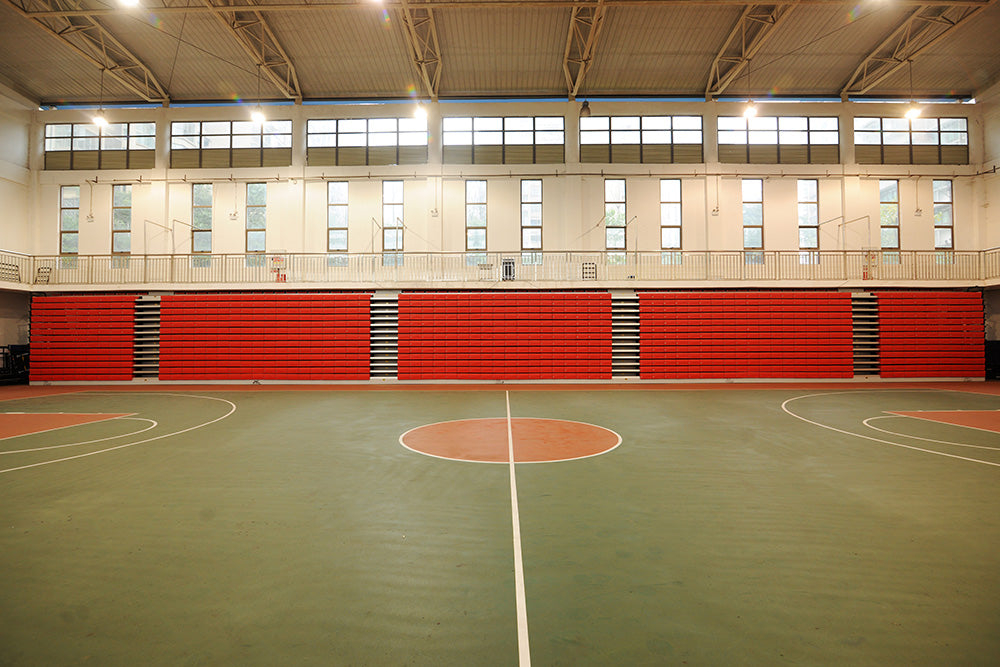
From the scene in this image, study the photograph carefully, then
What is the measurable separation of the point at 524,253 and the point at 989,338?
60.4 feet

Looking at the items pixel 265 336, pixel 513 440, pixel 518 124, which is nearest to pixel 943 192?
pixel 518 124

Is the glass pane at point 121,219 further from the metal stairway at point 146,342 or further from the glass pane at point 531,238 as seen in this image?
the glass pane at point 531,238

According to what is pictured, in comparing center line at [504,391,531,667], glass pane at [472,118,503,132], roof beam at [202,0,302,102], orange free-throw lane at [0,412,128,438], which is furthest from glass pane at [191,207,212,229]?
center line at [504,391,531,667]

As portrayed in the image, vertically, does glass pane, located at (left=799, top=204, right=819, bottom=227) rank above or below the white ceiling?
below

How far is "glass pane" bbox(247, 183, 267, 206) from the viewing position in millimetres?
17641

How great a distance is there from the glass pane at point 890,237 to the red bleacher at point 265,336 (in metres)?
20.1

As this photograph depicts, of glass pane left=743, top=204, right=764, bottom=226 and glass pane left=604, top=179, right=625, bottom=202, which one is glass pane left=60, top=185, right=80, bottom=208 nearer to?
glass pane left=604, top=179, right=625, bottom=202

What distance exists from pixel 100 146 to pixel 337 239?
10454 millimetres

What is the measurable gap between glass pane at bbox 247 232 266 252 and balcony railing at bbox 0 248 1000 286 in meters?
0.54

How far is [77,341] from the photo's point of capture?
15812 millimetres

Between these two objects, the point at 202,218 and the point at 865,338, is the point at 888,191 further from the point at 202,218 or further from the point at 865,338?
the point at 202,218

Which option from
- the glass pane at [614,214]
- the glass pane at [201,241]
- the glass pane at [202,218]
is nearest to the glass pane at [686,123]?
the glass pane at [614,214]

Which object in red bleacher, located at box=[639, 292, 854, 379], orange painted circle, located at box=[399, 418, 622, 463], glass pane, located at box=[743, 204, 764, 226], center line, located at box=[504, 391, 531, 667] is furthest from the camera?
glass pane, located at box=[743, 204, 764, 226]

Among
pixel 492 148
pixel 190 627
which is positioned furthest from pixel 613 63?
pixel 190 627
